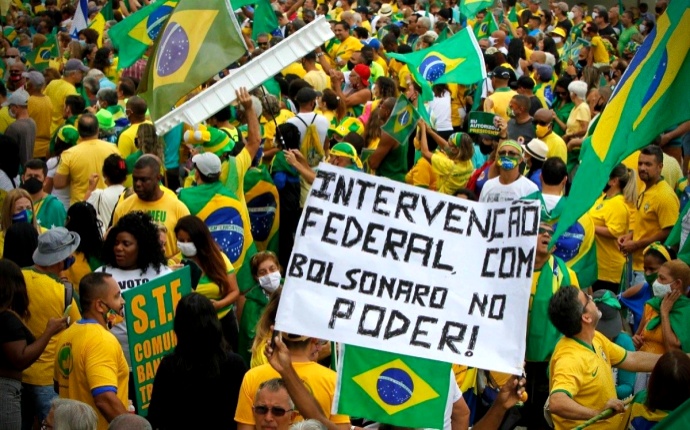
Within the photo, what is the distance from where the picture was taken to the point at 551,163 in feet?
29.3

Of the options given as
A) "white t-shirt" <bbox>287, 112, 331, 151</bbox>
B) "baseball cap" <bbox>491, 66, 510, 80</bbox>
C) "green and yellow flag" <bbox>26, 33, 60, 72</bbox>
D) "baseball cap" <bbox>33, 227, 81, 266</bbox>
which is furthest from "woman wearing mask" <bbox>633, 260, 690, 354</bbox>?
"green and yellow flag" <bbox>26, 33, 60, 72</bbox>

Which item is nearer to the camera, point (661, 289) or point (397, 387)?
point (397, 387)

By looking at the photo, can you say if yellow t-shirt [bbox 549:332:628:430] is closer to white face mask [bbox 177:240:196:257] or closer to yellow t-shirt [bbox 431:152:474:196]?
white face mask [bbox 177:240:196:257]

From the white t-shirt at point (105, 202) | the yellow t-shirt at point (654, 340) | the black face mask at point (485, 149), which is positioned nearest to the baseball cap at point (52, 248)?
the white t-shirt at point (105, 202)

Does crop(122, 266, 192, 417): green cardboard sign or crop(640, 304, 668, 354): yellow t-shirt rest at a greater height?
crop(122, 266, 192, 417): green cardboard sign

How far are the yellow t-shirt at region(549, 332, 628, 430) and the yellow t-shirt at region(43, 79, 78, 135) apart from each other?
368 inches

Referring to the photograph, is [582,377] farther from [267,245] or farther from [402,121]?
[402,121]

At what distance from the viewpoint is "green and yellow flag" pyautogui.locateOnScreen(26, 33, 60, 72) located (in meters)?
17.2

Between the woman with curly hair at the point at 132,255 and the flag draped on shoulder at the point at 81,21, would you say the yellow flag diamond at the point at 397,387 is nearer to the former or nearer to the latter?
the woman with curly hair at the point at 132,255

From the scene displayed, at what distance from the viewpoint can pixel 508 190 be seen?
365 inches

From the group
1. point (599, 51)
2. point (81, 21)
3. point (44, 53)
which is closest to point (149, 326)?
point (44, 53)

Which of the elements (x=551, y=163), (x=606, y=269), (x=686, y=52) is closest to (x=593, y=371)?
Answer: (x=686, y=52)

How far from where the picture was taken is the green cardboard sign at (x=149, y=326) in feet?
20.8

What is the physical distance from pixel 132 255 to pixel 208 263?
0.76m
